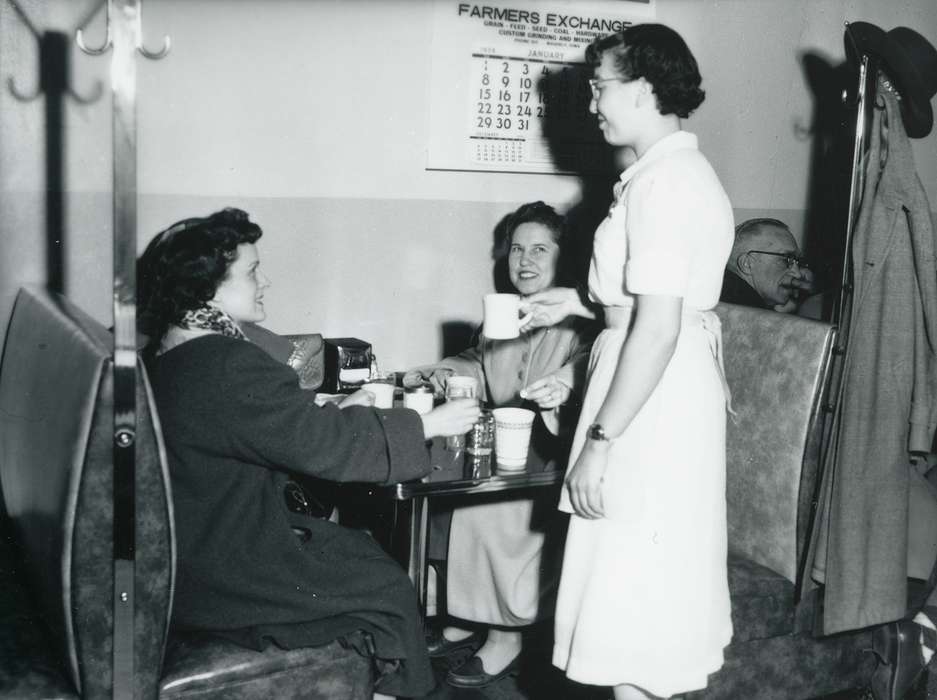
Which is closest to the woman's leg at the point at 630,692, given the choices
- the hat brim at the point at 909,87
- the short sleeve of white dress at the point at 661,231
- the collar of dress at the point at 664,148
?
the short sleeve of white dress at the point at 661,231

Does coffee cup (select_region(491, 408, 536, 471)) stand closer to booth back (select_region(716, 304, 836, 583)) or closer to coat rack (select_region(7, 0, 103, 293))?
booth back (select_region(716, 304, 836, 583))

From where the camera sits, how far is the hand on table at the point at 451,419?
7.20 ft

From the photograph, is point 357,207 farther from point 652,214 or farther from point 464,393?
point 652,214

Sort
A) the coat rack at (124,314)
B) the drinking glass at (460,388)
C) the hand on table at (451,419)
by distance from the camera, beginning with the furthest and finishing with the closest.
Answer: the drinking glass at (460,388), the hand on table at (451,419), the coat rack at (124,314)

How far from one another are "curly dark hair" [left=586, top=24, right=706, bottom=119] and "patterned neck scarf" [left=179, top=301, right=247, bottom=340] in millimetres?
941

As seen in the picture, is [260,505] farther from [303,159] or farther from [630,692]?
[303,159]

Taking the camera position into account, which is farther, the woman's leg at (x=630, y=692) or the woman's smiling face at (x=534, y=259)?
the woman's smiling face at (x=534, y=259)

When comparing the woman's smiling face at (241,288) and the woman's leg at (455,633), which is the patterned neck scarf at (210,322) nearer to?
the woman's smiling face at (241,288)

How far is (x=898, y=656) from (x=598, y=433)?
1347mm

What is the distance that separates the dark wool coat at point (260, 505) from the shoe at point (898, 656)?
134cm

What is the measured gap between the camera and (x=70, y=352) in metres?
1.94

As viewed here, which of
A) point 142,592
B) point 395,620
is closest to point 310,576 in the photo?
point 395,620

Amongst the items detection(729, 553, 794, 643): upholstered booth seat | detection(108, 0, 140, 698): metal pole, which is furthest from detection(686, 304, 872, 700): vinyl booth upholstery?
detection(108, 0, 140, 698): metal pole

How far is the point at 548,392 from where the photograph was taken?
2.48 meters
